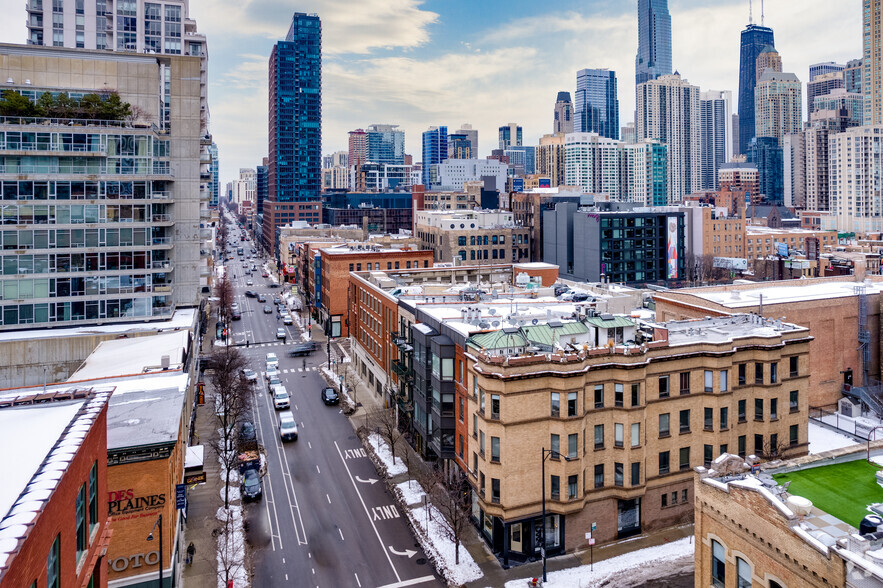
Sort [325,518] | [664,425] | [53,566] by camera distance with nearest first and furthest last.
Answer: [53,566], [664,425], [325,518]

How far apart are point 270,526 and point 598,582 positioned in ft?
77.3

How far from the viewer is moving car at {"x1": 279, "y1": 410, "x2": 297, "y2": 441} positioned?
62697 millimetres

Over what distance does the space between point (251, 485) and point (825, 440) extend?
5114cm

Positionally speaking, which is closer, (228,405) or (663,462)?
(663,462)

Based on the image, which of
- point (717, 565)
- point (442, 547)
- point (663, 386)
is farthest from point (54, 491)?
point (663, 386)

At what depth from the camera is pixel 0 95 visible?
66.6 metres

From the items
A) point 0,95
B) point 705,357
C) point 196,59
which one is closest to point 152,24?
point 196,59

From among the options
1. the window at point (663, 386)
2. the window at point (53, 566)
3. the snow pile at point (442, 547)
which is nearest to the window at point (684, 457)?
the window at point (663, 386)

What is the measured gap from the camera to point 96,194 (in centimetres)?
6688

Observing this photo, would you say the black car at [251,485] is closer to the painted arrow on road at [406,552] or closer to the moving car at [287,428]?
the moving car at [287,428]

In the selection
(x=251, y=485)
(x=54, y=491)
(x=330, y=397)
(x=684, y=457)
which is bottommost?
(x=251, y=485)

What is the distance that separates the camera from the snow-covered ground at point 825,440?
55719mm

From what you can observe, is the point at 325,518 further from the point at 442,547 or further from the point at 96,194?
the point at 96,194

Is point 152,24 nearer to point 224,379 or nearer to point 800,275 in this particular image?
point 224,379
